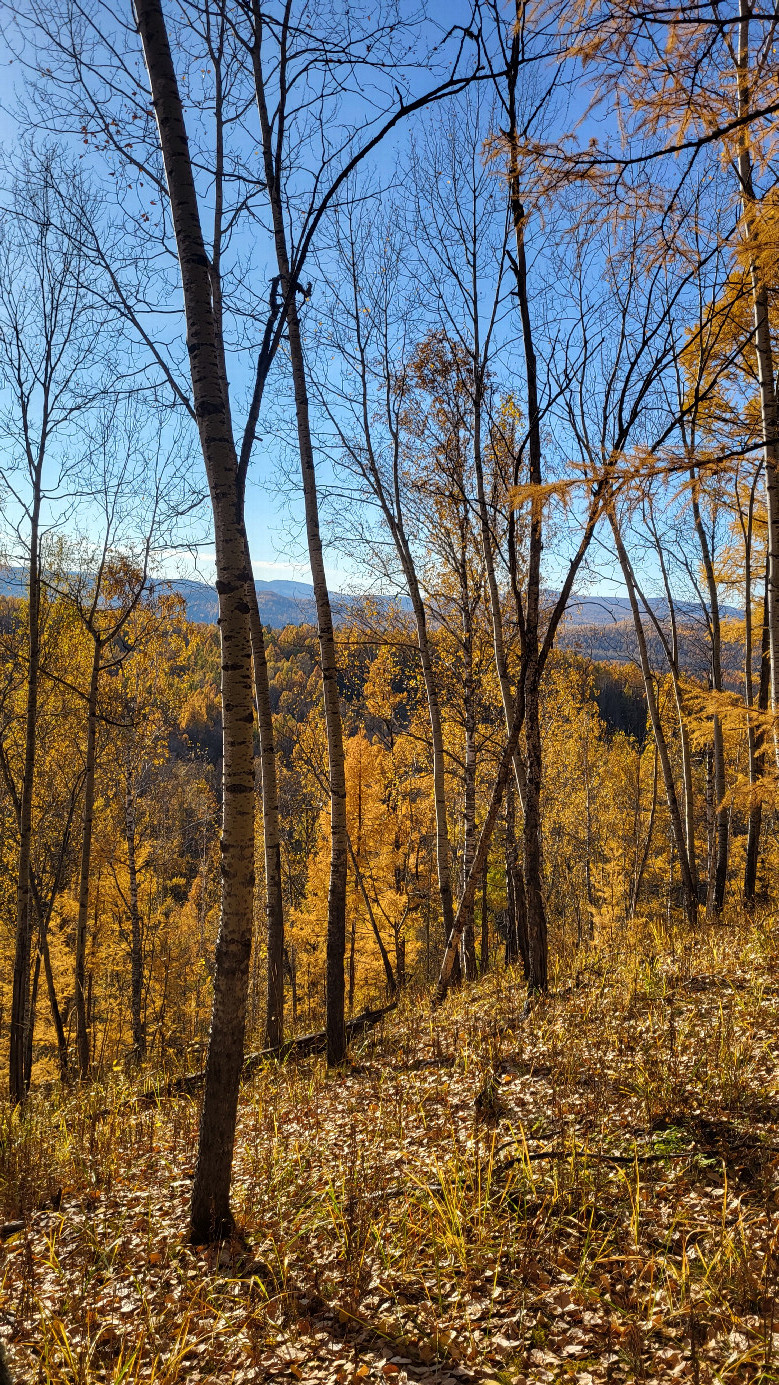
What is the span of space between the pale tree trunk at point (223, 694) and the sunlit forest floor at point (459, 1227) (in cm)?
49

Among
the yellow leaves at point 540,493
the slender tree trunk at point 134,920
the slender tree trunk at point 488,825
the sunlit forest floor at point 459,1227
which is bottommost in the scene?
the slender tree trunk at point 134,920

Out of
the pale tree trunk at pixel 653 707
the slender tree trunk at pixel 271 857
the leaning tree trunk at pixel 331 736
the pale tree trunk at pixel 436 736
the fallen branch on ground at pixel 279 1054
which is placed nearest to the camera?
the leaning tree trunk at pixel 331 736

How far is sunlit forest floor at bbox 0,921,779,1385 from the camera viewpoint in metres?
2.28

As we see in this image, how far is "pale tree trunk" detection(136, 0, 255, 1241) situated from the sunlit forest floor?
0.49 m

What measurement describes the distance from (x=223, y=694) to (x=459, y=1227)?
2674 millimetres

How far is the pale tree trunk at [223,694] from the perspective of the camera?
3.21 meters

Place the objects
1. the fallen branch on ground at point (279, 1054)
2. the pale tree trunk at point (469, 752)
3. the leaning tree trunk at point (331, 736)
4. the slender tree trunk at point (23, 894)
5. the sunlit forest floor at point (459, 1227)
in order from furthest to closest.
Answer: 1. the pale tree trunk at point (469, 752)
2. the slender tree trunk at point (23, 894)
3. the fallen branch on ground at point (279, 1054)
4. the leaning tree trunk at point (331, 736)
5. the sunlit forest floor at point (459, 1227)

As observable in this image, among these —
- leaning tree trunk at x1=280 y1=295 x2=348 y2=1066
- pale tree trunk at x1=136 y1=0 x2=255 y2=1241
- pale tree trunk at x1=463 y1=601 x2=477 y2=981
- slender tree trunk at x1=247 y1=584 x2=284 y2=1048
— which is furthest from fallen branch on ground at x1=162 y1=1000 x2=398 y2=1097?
pale tree trunk at x1=136 y1=0 x2=255 y2=1241

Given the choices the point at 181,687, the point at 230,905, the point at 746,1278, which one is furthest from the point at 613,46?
the point at 181,687

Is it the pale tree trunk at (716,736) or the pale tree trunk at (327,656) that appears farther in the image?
the pale tree trunk at (716,736)

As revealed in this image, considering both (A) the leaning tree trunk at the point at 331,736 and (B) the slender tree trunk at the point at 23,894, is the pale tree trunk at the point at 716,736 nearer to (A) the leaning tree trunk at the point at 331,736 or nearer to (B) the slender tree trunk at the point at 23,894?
(A) the leaning tree trunk at the point at 331,736

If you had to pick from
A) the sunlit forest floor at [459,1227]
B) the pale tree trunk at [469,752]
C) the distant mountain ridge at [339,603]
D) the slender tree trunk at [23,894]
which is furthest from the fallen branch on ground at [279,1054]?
the distant mountain ridge at [339,603]

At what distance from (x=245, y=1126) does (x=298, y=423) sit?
6205mm

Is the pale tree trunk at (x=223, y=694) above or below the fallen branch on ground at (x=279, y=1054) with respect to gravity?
above
